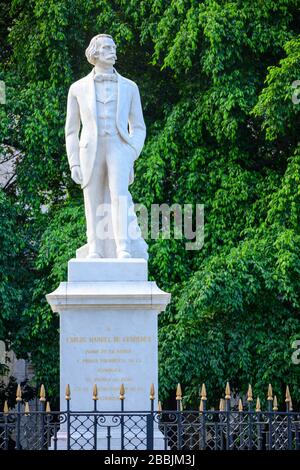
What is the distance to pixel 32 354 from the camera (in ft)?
84.4

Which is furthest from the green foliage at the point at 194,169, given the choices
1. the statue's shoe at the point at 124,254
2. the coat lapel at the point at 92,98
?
the coat lapel at the point at 92,98

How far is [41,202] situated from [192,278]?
409 cm

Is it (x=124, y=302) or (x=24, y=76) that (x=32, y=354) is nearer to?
(x=24, y=76)

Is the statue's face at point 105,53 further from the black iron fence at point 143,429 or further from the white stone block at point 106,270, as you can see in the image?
the black iron fence at point 143,429

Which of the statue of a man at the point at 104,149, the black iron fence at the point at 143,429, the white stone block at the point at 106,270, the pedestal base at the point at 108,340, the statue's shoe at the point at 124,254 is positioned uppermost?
the statue of a man at the point at 104,149

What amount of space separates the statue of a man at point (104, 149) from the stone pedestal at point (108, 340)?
664 mm

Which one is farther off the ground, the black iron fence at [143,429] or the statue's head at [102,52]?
the statue's head at [102,52]

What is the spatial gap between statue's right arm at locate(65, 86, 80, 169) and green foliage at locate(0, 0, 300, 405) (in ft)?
21.4

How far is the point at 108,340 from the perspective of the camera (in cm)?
1695

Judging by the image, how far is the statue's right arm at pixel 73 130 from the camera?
17797 mm
